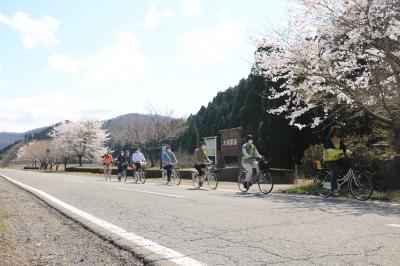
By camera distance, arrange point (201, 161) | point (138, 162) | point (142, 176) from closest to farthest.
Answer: point (201, 161), point (142, 176), point (138, 162)

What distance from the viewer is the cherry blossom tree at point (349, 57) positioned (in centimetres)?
1252

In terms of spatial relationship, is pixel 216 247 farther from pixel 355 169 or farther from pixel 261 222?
pixel 355 169

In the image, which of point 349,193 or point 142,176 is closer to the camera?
point 349,193

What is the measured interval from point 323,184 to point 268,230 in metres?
6.04

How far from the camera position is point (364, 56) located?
12875mm

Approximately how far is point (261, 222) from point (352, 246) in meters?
2.20

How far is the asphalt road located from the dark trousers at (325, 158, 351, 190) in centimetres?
113

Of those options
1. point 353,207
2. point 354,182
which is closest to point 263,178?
point 354,182

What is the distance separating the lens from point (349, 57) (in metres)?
14.0

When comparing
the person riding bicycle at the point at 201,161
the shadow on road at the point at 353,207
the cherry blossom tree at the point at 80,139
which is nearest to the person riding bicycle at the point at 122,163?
the person riding bicycle at the point at 201,161

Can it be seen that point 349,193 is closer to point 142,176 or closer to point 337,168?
point 337,168

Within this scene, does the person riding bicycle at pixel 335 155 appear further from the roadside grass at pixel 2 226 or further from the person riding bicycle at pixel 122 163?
the person riding bicycle at pixel 122 163

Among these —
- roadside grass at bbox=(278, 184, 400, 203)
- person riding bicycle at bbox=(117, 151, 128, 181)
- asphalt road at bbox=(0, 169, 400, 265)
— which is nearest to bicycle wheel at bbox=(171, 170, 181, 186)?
person riding bicycle at bbox=(117, 151, 128, 181)

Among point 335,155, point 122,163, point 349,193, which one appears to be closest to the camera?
point 335,155
